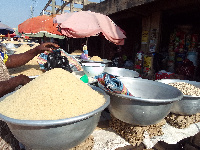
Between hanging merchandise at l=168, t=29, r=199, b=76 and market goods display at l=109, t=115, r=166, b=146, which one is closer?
market goods display at l=109, t=115, r=166, b=146

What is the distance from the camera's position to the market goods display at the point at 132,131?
1182 mm

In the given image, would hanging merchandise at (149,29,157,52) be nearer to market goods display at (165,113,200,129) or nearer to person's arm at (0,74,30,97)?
market goods display at (165,113,200,129)

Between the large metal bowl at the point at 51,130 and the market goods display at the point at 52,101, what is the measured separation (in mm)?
45

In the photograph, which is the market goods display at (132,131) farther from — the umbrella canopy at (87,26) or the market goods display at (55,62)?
the umbrella canopy at (87,26)

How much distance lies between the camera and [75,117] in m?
0.68

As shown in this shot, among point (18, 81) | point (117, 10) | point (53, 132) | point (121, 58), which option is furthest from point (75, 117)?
point (121, 58)

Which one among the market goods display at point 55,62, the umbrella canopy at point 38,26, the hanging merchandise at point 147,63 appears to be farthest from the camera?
the umbrella canopy at point 38,26

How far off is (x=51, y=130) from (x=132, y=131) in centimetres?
74

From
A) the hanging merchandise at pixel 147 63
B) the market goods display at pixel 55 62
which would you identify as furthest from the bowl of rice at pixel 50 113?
the hanging merchandise at pixel 147 63

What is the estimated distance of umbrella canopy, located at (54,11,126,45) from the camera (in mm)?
3675

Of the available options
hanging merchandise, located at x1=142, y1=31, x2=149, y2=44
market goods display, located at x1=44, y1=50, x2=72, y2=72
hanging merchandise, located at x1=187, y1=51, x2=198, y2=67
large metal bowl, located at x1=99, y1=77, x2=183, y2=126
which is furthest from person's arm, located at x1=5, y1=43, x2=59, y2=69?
hanging merchandise, located at x1=142, y1=31, x2=149, y2=44

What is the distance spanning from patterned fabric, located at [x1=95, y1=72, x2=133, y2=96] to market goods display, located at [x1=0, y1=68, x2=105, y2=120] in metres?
0.15

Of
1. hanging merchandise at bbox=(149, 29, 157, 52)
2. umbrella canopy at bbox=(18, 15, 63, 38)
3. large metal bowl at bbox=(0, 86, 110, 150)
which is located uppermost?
umbrella canopy at bbox=(18, 15, 63, 38)

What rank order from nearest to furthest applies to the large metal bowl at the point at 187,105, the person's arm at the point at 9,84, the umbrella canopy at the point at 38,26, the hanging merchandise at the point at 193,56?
the person's arm at the point at 9,84 < the large metal bowl at the point at 187,105 < the hanging merchandise at the point at 193,56 < the umbrella canopy at the point at 38,26
